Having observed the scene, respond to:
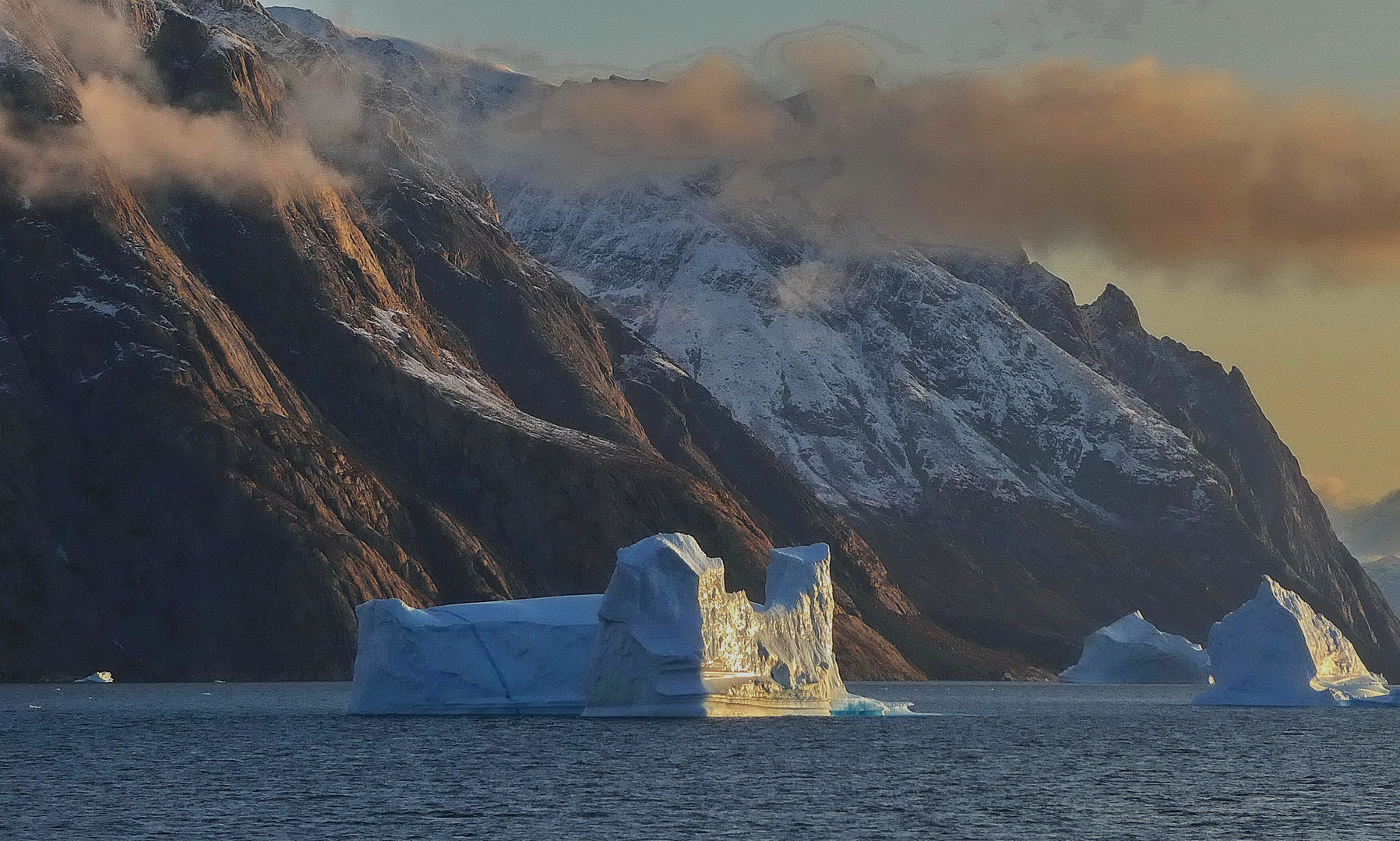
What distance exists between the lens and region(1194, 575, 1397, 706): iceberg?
5846 inches

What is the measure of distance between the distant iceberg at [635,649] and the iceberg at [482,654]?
0.10 meters

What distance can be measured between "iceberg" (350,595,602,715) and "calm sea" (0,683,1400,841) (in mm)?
2131

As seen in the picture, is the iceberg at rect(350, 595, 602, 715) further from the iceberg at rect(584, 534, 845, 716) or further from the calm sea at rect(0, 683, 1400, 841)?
the iceberg at rect(584, 534, 845, 716)

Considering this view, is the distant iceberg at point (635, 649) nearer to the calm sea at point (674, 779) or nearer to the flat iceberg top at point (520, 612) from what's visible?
the flat iceberg top at point (520, 612)

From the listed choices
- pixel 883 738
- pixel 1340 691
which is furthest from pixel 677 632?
pixel 1340 691

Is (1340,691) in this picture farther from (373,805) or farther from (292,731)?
(373,805)

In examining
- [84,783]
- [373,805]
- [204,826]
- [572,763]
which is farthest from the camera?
[572,763]

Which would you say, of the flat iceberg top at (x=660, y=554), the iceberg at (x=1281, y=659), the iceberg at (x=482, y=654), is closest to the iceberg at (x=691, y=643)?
the flat iceberg top at (x=660, y=554)

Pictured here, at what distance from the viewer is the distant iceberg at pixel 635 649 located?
106875mm

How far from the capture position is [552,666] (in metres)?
122

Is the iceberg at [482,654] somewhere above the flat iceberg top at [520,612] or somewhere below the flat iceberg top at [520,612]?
below

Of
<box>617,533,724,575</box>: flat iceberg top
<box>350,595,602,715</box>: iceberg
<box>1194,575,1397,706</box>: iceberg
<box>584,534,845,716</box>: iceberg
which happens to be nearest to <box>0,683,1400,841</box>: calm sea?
<box>350,595,602,715</box>: iceberg

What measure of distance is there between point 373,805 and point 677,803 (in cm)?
1249

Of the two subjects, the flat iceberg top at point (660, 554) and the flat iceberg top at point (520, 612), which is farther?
the flat iceberg top at point (520, 612)
